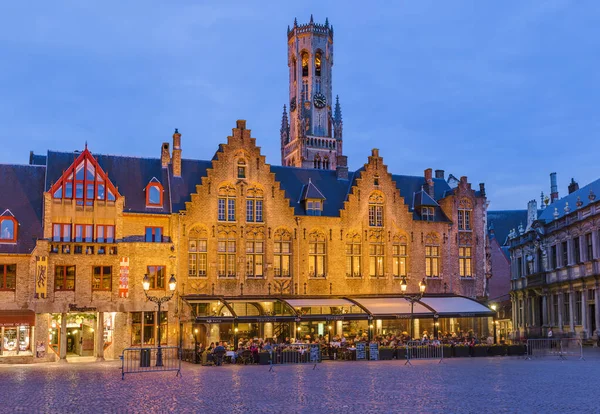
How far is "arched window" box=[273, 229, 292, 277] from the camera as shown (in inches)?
1865

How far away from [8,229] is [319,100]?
294 ft

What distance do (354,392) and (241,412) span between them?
17.5 feet

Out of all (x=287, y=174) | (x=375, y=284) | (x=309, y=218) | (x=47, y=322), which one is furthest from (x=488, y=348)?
(x=47, y=322)

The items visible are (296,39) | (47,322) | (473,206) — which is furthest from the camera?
(296,39)

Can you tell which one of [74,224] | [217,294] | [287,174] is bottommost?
[217,294]

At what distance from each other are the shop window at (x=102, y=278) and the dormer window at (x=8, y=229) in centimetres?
462

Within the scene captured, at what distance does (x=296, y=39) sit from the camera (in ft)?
426

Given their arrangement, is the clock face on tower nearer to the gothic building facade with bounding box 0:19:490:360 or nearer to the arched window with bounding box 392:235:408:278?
the gothic building facade with bounding box 0:19:490:360

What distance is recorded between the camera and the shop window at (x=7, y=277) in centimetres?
4041

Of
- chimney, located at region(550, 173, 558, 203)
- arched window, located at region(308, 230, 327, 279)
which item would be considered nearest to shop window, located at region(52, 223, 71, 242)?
arched window, located at region(308, 230, 327, 279)

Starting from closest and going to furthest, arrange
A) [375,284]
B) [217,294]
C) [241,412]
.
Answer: [241,412]
[217,294]
[375,284]

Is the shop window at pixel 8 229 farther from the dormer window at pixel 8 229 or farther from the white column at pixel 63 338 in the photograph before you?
the white column at pixel 63 338

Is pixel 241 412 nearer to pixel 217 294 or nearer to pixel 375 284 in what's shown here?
pixel 217 294

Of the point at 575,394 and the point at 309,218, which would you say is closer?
the point at 575,394
